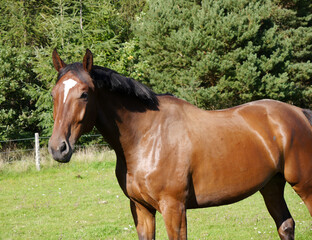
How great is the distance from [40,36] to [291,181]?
1850 centimetres

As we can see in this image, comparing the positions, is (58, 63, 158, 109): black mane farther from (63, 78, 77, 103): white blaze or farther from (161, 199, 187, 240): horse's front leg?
(161, 199, 187, 240): horse's front leg

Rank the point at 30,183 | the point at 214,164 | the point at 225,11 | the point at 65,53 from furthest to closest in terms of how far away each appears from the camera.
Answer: the point at 225,11 < the point at 65,53 < the point at 30,183 < the point at 214,164

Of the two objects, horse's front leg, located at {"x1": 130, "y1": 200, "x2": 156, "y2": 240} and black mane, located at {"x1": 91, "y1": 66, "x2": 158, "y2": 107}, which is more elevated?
black mane, located at {"x1": 91, "y1": 66, "x2": 158, "y2": 107}

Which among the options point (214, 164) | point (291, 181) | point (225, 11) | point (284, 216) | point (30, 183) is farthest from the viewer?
point (225, 11)

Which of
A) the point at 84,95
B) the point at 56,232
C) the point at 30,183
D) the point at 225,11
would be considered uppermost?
the point at 225,11

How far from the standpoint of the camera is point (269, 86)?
59.3ft

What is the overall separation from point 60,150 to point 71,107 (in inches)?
14.3

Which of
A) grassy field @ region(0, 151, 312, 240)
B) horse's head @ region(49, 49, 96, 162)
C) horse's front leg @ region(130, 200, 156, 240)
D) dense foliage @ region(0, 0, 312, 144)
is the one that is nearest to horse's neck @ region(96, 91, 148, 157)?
horse's head @ region(49, 49, 96, 162)

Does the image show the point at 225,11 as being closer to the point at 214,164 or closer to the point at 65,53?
the point at 65,53

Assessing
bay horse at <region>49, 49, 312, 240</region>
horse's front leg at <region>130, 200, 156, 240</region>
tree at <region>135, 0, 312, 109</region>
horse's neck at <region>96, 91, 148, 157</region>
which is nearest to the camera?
bay horse at <region>49, 49, 312, 240</region>

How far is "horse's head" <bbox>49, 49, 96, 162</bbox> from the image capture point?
9.08 ft

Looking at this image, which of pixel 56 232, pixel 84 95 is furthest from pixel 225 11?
pixel 84 95

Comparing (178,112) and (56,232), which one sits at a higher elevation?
(178,112)

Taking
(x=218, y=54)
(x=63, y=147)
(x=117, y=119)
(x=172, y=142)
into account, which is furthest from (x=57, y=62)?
(x=218, y=54)
